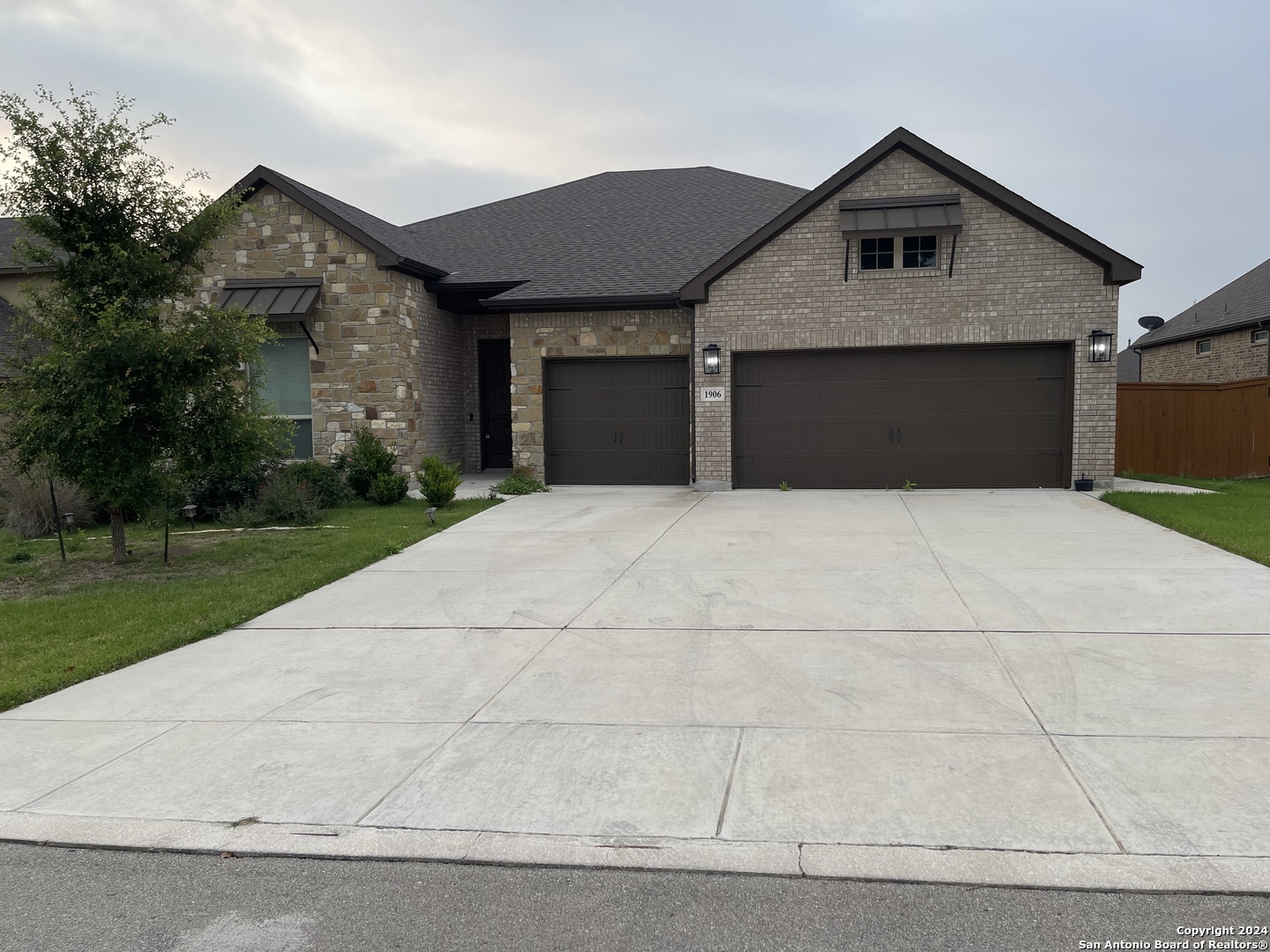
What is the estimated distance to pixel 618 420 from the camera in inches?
688

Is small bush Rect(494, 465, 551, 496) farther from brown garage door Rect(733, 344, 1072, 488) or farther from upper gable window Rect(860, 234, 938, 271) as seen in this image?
upper gable window Rect(860, 234, 938, 271)

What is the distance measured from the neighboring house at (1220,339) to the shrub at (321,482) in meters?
21.9

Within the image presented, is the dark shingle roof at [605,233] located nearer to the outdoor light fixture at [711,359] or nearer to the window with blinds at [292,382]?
the outdoor light fixture at [711,359]

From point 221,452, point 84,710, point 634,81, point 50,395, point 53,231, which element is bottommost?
point 84,710

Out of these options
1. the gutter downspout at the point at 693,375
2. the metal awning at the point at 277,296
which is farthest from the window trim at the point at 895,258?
the metal awning at the point at 277,296

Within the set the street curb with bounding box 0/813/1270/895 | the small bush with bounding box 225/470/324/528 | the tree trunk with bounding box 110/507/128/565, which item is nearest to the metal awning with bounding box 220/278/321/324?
the small bush with bounding box 225/470/324/528

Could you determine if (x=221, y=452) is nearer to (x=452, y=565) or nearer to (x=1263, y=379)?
(x=452, y=565)

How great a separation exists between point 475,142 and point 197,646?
29290 millimetres

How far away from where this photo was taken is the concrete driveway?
384 cm

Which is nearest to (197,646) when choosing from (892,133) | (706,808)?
(706,808)

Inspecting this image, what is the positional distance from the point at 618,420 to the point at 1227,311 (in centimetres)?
1912

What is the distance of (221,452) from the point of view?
34.0 feet

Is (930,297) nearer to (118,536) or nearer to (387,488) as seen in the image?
(387,488)

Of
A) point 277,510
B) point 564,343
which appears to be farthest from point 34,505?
point 564,343
